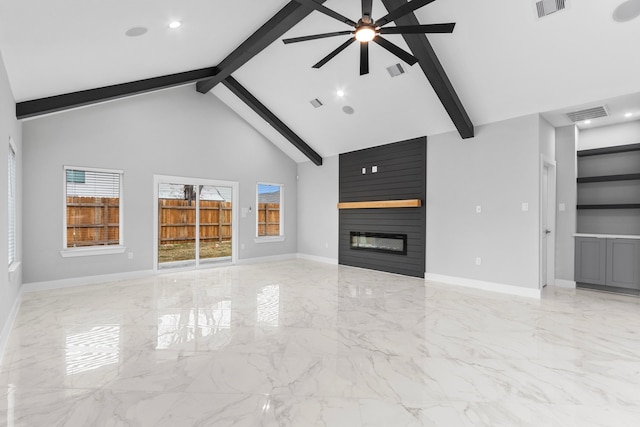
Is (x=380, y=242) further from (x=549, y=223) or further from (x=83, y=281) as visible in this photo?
(x=83, y=281)

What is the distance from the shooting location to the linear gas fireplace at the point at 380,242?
6.50m

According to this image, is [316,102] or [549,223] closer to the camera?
[549,223]

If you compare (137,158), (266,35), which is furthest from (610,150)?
(137,158)

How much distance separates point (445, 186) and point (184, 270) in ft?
17.6

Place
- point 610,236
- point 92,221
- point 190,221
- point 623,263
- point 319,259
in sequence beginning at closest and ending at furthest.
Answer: point 623,263 → point 610,236 → point 92,221 → point 190,221 → point 319,259

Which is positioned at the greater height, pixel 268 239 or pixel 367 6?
pixel 367 6

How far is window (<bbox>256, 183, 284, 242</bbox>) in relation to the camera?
8.11 metres

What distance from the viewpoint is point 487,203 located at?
17.2ft

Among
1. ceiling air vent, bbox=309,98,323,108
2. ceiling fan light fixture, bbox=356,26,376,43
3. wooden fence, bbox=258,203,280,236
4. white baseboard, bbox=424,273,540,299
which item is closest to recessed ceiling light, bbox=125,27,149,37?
ceiling fan light fixture, bbox=356,26,376,43

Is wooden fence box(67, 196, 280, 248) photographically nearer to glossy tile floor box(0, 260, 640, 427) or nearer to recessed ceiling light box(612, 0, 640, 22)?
glossy tile floor box(0, 260, 640, 427)

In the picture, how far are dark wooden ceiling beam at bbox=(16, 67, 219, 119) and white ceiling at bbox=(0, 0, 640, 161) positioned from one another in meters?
0.12

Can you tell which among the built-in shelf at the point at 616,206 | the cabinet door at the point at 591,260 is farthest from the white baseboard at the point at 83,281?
the built-in shelf at the point at 616,206

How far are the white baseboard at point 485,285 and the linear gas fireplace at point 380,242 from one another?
788 millimetres

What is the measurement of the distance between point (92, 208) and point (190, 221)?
68.3 inches
